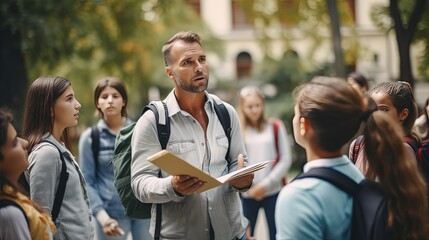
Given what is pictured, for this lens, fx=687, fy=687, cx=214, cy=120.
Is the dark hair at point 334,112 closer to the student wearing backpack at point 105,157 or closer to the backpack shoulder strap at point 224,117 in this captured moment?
the backpack shoulder strap at point 224,117

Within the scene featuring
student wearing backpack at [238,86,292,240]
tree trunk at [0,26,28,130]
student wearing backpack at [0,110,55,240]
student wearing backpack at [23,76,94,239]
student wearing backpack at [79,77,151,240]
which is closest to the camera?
student wearing backpack at [0,110,55,240]

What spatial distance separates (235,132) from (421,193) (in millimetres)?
1812

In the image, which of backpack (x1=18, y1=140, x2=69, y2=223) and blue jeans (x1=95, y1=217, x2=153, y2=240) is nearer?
backpack (x1=18, y1=140, x2=69, y2=223)

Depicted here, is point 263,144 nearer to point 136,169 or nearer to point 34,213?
point 136,169

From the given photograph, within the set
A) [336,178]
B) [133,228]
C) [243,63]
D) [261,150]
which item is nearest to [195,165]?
[336,178]

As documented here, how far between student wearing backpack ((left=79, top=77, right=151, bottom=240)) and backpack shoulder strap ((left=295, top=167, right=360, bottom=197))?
11.5 ft

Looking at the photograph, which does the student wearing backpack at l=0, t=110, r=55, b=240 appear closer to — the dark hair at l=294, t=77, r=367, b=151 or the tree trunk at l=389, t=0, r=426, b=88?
the dark hair at l=294, t=77, r=367, b=151

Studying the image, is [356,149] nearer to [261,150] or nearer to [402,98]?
[402,98]

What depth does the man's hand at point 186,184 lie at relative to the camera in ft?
12.6

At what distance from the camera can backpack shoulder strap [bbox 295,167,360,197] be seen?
9.83 ft

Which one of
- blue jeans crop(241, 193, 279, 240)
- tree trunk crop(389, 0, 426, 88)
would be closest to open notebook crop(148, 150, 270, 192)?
blue jeans crop(241, 193, 279, 240)

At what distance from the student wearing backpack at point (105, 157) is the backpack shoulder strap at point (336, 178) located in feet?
11.5

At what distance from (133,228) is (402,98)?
2750 mm

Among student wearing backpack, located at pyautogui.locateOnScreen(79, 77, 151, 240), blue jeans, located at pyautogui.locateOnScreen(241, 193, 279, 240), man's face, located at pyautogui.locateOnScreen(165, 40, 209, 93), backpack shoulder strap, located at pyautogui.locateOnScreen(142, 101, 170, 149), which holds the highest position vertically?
man's face, located at pyautogui.locateOnScreen(165, 40, 209, 93)
